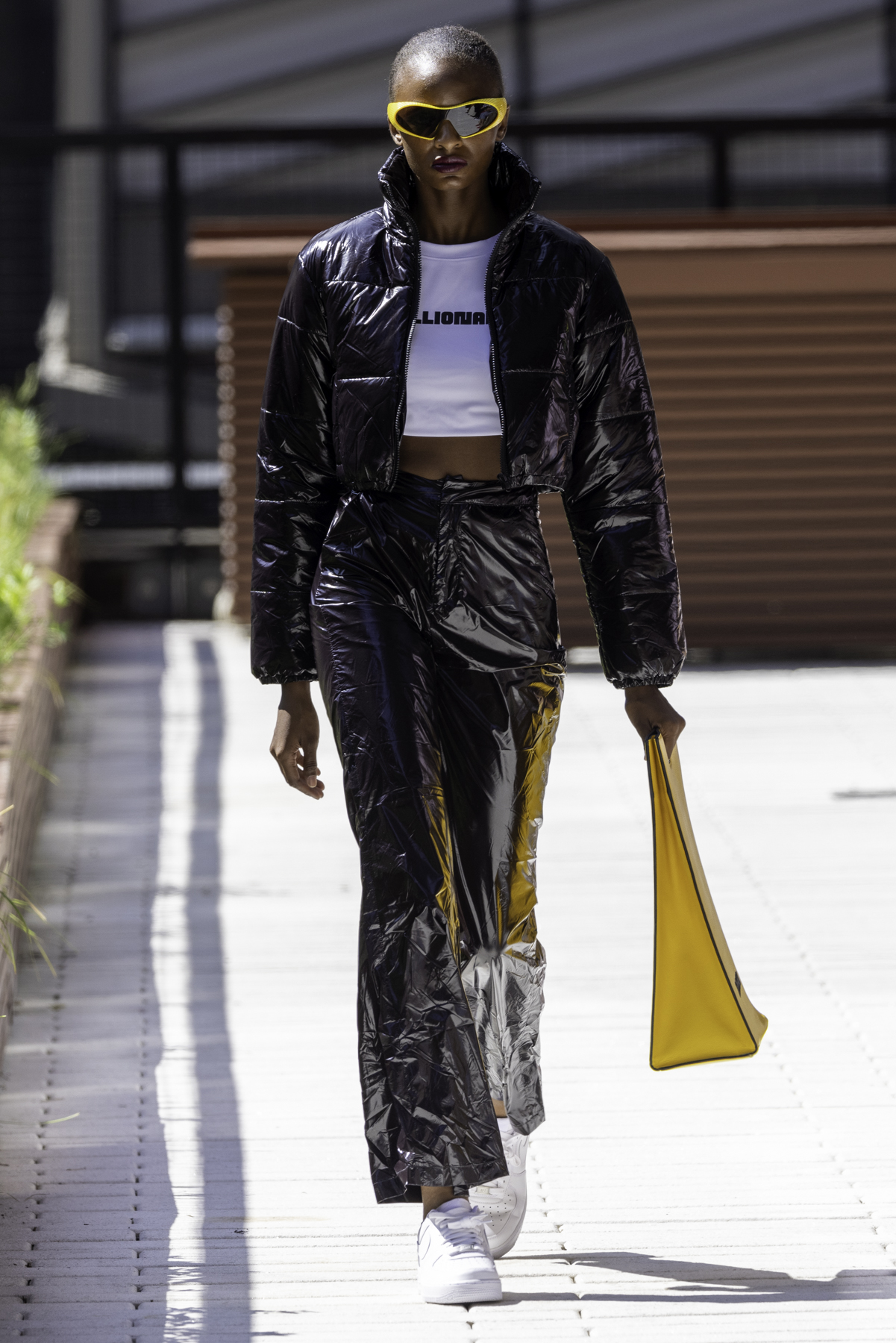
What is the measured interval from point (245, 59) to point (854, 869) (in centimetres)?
1209

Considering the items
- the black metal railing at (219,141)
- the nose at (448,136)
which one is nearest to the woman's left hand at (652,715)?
the nose at (448,136)

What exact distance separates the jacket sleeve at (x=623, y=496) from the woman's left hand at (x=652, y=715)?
0.07ft

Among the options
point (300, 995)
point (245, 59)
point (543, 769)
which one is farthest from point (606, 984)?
point (245, 59)

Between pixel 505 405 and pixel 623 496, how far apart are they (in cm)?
28

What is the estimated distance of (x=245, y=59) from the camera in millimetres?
16969

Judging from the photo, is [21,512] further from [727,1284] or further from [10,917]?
[727,1284]

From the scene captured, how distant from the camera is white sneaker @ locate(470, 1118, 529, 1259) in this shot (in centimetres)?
360

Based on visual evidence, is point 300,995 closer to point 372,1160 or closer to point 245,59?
point 372,1160

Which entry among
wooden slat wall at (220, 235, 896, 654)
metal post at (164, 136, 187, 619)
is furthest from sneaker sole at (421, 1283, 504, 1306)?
metal post at (164, 136, 187, 619)

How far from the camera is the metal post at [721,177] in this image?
42.1 feet

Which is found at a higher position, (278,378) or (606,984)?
(278,378)

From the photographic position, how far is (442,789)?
11.5 ft

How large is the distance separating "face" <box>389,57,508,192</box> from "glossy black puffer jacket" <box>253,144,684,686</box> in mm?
87

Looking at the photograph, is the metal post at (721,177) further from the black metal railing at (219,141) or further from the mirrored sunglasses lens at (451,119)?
the mirrored sunglasses lens at (451,119)
